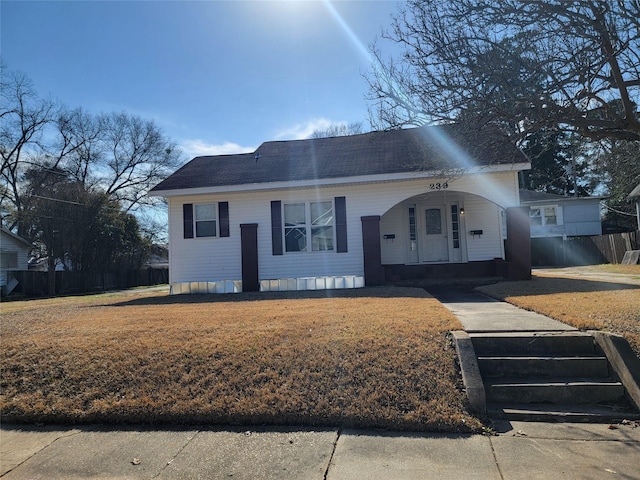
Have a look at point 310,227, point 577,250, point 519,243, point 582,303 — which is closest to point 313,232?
point 310,227

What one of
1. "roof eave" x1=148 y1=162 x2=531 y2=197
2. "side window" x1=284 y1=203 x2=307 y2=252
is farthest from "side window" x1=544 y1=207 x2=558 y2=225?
"side window" x1=284 y1=203 x2=307 y2=252

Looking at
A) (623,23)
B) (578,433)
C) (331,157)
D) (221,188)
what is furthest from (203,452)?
(331,157)

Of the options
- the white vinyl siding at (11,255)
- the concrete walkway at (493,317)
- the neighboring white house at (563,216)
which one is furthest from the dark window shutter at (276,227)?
the white vinyl siding at (11,255)

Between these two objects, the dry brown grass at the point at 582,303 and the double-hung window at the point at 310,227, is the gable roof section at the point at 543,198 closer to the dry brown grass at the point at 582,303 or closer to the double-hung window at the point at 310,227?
the dry brown grass at the point at 582,303

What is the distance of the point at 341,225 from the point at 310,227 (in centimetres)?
103

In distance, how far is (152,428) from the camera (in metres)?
4.46

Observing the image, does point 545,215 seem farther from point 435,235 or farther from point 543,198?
point 435,235

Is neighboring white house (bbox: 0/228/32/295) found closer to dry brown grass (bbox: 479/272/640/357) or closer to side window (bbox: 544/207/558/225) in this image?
dry brown grass (bbox: 479/272/640/357)

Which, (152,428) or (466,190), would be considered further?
(466,190)

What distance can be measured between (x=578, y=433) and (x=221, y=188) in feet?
40.2

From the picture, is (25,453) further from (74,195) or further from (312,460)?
(74,195)

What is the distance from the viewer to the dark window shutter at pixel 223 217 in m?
14.7

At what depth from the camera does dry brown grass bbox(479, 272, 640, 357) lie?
582 cm

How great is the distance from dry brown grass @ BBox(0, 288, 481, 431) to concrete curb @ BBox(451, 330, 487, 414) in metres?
0.12
